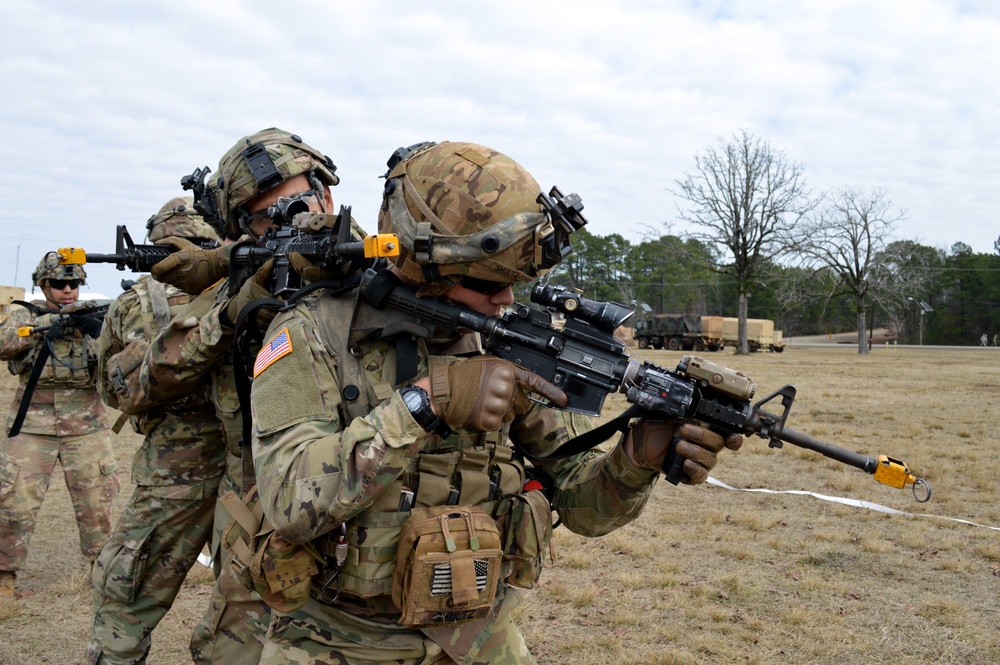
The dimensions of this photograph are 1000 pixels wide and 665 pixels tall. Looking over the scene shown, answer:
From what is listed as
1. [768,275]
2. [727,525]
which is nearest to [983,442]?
[727,525]

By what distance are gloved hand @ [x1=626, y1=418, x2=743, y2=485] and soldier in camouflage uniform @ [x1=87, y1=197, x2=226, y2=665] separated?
7.28ft

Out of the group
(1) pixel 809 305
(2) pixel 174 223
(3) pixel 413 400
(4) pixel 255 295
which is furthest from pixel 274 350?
(1) pixel 809 305

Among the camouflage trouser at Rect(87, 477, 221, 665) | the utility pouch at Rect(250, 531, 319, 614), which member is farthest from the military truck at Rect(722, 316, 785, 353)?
the utility pouch at Rect(250, 531, 319, 614)

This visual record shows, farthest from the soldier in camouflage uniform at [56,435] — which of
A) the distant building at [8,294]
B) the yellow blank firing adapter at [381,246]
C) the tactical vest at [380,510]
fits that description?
the distant building at [8,294]

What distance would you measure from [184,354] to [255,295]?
0.51 m

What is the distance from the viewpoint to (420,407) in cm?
203

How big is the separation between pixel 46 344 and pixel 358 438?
523 cm

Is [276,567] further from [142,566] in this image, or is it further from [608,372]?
[142,566]

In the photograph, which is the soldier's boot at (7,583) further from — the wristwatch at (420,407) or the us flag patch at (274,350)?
the wristwatch at (420,407)

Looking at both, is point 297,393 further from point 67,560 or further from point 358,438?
point 67,560

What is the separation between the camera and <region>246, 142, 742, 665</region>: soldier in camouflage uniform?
6.61 ft

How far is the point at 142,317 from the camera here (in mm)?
4012

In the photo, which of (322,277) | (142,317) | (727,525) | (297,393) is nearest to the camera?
(297,393)

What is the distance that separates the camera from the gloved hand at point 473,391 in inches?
81.1
